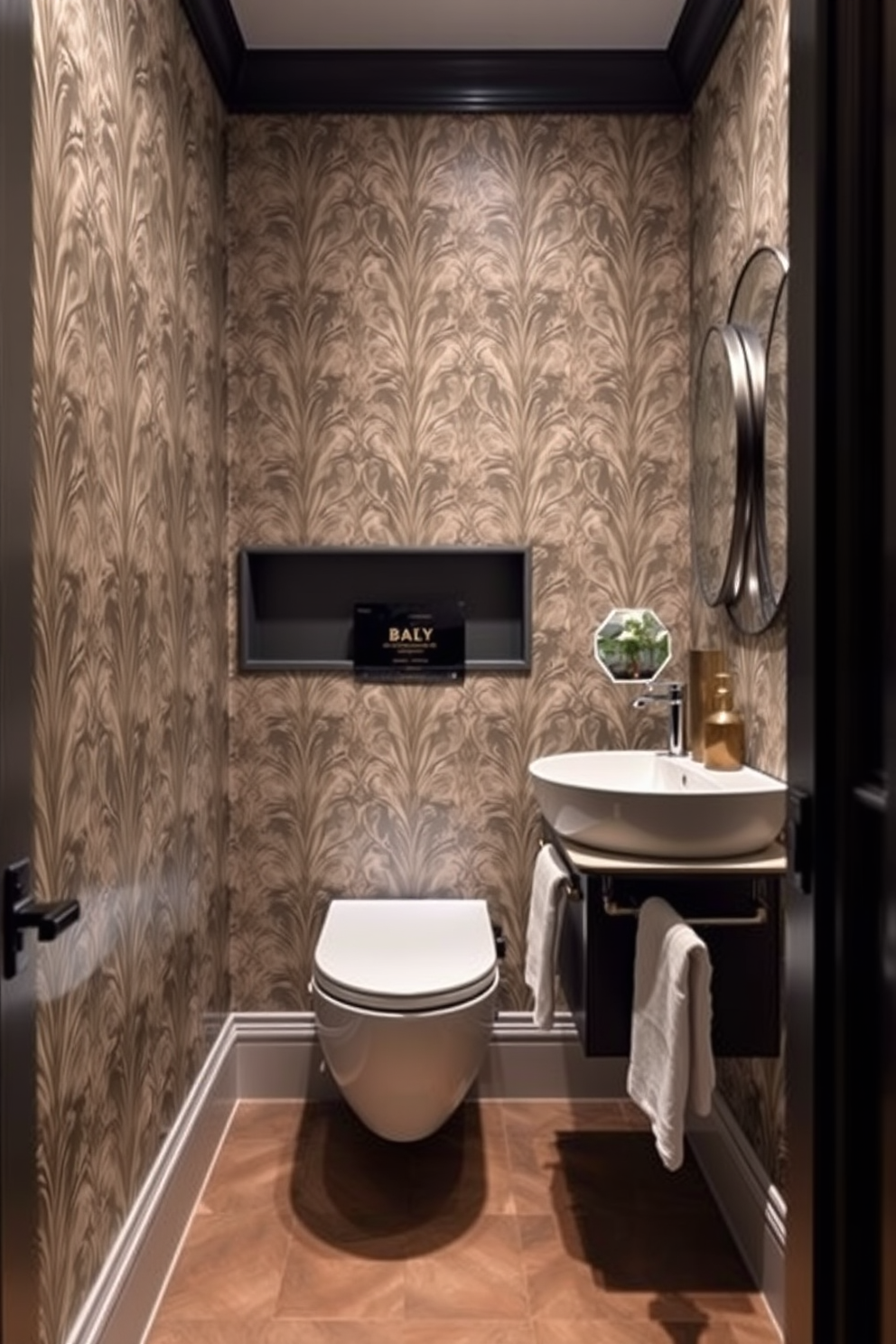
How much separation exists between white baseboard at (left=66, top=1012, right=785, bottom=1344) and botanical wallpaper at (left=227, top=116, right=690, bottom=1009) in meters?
0.12

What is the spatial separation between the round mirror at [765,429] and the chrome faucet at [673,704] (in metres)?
0.30

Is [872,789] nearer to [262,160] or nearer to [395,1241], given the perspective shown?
[395,1241]

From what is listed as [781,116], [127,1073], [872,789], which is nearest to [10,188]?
[872,789]

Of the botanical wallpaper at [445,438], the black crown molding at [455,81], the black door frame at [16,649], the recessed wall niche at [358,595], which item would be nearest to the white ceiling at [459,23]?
the black crown molding at [455,81]

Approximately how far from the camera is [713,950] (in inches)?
68.9

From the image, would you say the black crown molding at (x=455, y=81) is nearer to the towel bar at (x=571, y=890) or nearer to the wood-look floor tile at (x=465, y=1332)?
the towel bar at (x=571, y=890)

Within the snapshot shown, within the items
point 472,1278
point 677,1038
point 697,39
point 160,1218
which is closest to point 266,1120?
point 160,1218

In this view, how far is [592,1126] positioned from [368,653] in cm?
133

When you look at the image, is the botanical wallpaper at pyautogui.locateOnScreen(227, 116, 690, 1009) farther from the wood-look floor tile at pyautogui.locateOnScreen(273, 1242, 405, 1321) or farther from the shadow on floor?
the wood-look floor tile at pyautogui.locateOnScreen(273, 1242, 405, 1321)

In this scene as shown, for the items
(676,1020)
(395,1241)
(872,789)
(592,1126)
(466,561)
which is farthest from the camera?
(466,561)

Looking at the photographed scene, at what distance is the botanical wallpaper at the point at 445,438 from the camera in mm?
2424

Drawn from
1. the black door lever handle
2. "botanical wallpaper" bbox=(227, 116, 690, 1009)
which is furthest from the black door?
"botanical wallpaper" bbox=(227, 116, 690, 1009)

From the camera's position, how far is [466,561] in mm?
2518

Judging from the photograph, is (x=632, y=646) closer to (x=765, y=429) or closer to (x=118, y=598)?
(x=765, y=429)
